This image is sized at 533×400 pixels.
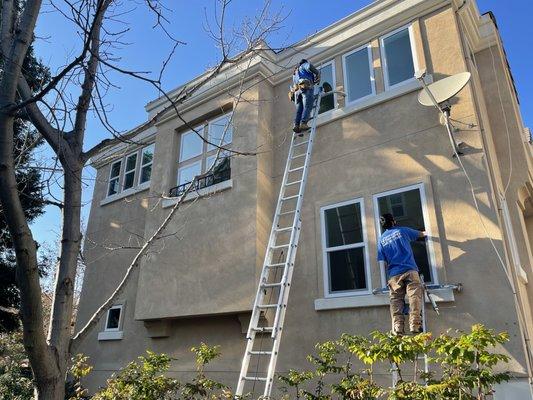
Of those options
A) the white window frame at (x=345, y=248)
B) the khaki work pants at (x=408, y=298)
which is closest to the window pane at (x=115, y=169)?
the white window frame at (x=345, y=248)

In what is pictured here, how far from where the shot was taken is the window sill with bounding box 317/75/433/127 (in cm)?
691

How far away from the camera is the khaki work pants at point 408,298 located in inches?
200

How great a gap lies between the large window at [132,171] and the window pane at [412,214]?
655cm

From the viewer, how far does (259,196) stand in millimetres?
7652

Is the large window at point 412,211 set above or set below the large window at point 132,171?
below

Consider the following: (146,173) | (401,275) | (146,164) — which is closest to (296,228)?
(401,275)

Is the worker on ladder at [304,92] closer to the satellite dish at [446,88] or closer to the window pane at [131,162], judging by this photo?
the satellite dish at [446,88]

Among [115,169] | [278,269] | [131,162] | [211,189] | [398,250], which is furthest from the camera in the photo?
[115,169]

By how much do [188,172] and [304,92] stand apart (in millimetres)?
3179

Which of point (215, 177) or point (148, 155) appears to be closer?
point (215, 177)

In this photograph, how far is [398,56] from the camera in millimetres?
7523

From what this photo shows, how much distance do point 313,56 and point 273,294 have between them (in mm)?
4619

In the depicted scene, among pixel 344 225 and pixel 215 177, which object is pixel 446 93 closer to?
pixel 344 225

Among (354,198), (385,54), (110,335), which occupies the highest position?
(385,54)
